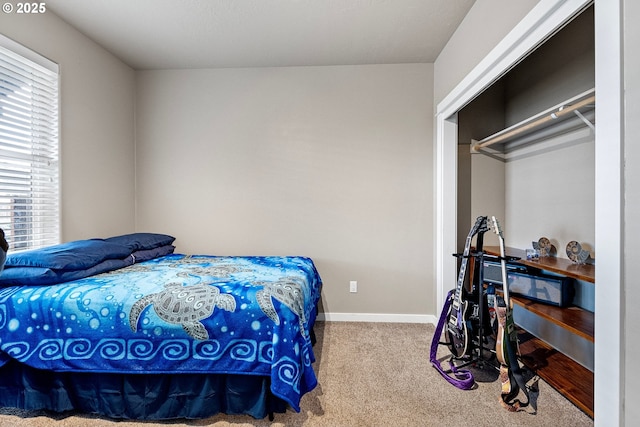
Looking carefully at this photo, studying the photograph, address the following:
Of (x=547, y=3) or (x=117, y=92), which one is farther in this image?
(x=117, y=92)

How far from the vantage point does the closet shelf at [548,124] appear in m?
1.95

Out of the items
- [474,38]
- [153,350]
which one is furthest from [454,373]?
[474,38]

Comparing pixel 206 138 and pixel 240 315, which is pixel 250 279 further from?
pixel 206 138

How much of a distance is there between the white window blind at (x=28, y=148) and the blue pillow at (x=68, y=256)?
0.30 metres

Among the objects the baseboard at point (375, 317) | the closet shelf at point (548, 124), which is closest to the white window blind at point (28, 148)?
the baseboard at point (375, 317)

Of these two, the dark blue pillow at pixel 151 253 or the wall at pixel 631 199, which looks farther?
the dark blue pillow at pixel 151 253

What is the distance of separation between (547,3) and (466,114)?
204 cm


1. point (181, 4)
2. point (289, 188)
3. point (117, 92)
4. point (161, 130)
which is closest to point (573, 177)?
point (289, 188)

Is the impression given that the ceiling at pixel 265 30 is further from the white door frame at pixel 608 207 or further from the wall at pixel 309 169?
the white door frame at pixel 608 207

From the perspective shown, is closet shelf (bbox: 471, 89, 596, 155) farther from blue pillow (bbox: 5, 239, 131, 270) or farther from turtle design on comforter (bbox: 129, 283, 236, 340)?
blue pillow (bbox: 5, 239, 131, 270)

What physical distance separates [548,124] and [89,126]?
3975mm

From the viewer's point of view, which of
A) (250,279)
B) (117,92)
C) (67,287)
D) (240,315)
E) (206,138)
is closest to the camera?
(240,315)

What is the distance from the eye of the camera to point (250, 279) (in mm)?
2047

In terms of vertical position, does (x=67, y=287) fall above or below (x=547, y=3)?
below
